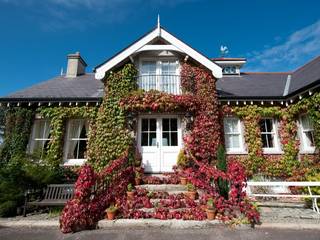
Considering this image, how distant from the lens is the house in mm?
9555

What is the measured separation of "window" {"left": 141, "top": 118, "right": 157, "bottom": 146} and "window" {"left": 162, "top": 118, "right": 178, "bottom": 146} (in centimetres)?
42

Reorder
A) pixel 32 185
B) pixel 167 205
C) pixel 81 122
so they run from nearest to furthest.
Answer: pixel 167 205 < pixel 32 185 < pixel 81 122

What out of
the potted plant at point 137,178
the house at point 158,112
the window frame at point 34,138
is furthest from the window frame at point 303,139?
the window frame at point 34,138

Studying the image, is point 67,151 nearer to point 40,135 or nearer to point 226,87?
point 40,135

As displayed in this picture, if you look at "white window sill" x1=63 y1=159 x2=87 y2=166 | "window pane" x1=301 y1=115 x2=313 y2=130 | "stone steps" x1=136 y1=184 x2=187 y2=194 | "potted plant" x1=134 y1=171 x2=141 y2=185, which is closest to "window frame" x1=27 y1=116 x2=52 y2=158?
"white window sill" x1=63 y1=159 x2=87 y2=166

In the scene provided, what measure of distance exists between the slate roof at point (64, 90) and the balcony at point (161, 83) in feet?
7.42

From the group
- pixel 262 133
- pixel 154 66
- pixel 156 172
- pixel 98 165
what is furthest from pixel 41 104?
pixel 262 133

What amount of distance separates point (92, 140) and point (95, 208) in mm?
4599

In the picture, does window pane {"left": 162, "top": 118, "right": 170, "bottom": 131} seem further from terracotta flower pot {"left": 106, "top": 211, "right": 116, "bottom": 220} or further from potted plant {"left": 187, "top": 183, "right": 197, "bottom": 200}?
terracotta flower pot {"left": 106, "top": 211, "right": 116, "bottom": 220}

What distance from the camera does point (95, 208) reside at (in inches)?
220

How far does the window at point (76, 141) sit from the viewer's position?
10070mm

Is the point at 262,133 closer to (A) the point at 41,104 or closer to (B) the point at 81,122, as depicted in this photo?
(B) the point at 81,122

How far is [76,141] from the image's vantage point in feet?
33.8

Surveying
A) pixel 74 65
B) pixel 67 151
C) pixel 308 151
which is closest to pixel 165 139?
pixel 67 151
